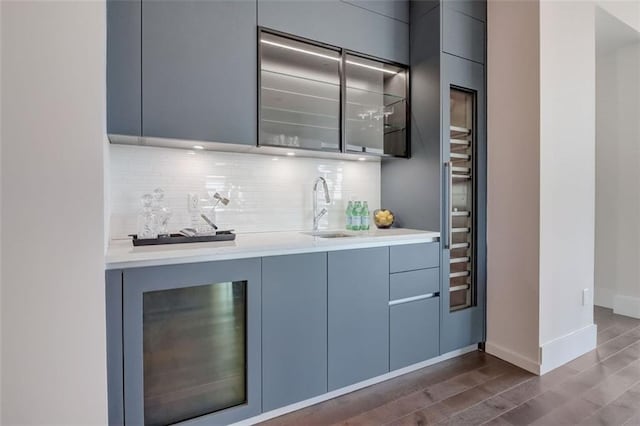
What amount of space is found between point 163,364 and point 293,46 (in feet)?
6.37

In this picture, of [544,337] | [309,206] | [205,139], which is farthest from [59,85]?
[544,337]

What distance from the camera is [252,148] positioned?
2.15 meters

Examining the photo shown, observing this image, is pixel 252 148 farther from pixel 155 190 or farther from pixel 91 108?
pixel 91 108

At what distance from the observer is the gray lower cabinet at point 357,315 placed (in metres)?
1.95

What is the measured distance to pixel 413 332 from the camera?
226cm

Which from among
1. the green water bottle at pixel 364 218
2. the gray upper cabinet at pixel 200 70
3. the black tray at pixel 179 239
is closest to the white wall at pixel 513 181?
the green water bottle at pixel 364 218

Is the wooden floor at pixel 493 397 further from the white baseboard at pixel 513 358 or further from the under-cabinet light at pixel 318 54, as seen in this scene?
the under-cabinet light at pixel 318 54

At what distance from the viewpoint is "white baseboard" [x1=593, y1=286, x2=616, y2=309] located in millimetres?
3648

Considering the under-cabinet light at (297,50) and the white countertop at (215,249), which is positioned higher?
the under-cabinet light at (297,50)

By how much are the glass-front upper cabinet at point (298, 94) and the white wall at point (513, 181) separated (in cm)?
121

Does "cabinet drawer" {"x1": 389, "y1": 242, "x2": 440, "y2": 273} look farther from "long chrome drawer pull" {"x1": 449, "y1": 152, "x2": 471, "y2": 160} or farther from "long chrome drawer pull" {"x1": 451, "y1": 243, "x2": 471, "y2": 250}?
"long chrome drawer pull" {"x1": 449, "y1": 152, "x2": 471, "y2": 160}

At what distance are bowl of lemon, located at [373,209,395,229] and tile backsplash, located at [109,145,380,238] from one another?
19cm

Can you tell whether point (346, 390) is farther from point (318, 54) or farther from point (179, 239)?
point (318, 54)

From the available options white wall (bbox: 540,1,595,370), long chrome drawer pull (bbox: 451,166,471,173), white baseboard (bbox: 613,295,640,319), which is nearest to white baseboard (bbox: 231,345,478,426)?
white wall (bbox: 540,1,595,370)
